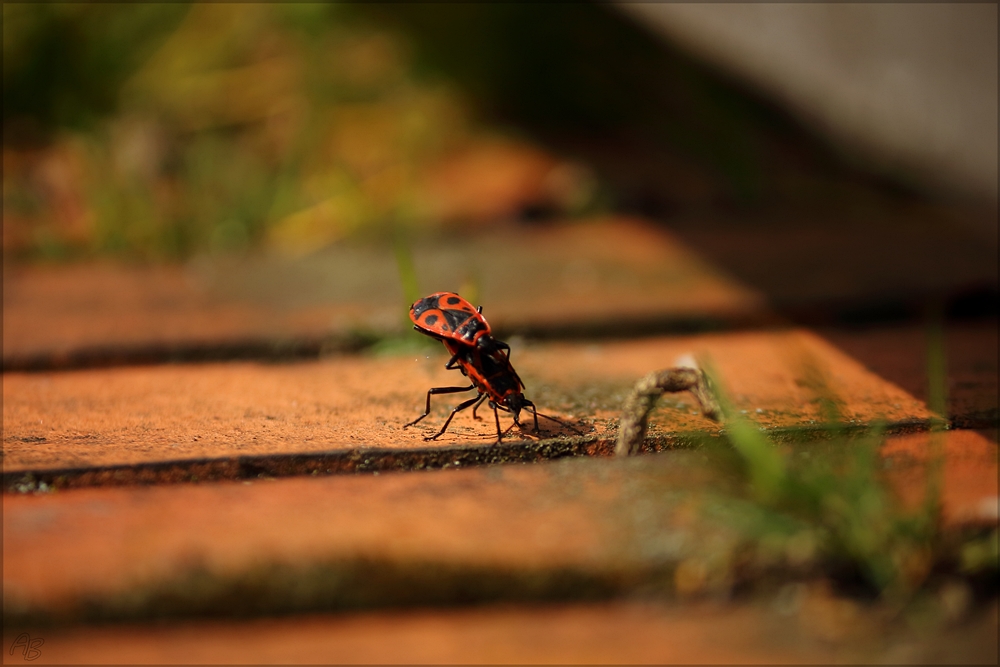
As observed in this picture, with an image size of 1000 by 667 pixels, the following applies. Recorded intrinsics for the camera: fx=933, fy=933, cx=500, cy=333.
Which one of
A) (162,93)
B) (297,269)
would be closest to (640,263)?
(297,269)

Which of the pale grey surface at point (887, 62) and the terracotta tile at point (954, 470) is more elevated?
the pale grey surface at point (887, 62)

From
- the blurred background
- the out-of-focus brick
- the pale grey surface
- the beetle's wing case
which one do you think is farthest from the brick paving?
the blurred background

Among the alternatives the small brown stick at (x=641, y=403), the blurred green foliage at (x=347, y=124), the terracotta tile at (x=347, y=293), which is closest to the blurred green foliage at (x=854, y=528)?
the small brown stick at (x=641, y=403)

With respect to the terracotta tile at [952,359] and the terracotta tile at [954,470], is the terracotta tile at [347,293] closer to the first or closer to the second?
the terracotta tile at [952,359]

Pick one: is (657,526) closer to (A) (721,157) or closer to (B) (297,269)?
(B) (297,269)
